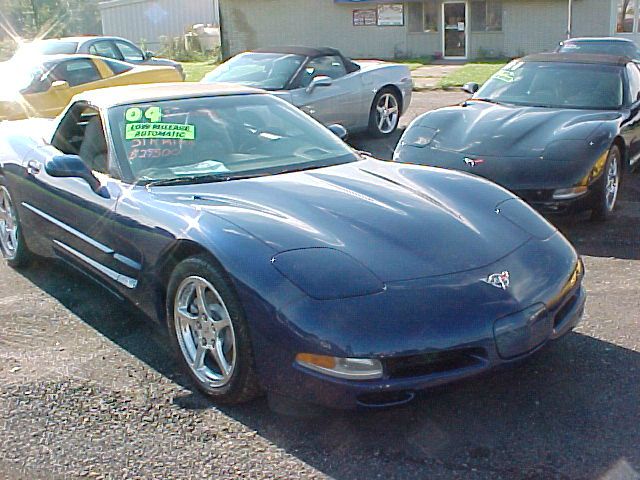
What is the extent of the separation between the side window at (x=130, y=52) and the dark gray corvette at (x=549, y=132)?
412 inches

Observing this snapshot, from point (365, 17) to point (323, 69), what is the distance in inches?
767

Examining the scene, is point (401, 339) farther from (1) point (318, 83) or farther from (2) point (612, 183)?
(1) point (318, 83)

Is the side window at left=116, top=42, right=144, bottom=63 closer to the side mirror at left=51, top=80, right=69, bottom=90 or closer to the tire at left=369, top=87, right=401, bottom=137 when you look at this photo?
the side mirror at left=51, top=80, right=69, bottom=90

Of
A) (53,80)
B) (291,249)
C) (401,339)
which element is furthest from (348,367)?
(53,80)

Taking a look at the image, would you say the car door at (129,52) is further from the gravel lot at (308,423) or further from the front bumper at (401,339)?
the front bumper at (401,339)

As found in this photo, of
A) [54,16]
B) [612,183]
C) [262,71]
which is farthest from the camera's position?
[54,16]

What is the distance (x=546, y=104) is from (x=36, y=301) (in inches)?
189

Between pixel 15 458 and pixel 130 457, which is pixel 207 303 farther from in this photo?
pixel 15 458

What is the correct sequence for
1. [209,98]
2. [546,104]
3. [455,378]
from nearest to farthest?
[455,378] → [209,98] → [546,104]

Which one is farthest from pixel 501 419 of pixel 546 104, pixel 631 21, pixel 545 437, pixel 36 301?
pixel 631 21

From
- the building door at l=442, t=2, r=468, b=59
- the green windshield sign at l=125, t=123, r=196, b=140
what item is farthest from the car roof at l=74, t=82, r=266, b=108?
the building door at l=442, t=2, r=468, b=59

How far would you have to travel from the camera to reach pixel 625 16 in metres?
26.1

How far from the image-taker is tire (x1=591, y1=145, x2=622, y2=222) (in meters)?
6.11

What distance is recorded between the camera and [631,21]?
26.2 meters
